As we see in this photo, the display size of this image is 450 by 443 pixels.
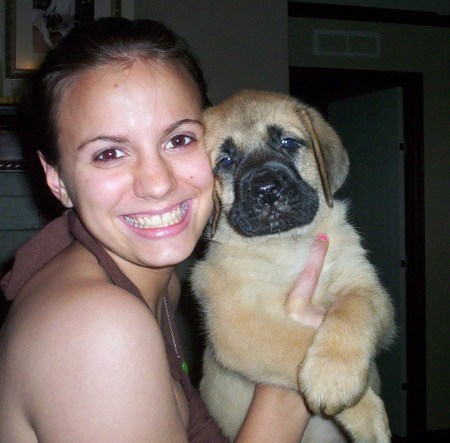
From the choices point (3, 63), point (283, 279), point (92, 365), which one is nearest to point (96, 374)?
point (92, 365)

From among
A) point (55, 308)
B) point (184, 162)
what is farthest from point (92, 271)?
point (184, 162)

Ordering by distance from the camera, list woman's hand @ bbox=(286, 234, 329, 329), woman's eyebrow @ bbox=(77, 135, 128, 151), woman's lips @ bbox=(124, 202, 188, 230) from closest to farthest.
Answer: woman's eyebrow @ bbox=(77, 135, 128, 151) < woman's lips @ bbox=(124, 202, 188, 230) < woman's hand @ bbox=(286, 234, 329, 329)

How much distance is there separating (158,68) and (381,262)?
5.02m

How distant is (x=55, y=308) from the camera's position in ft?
3.32

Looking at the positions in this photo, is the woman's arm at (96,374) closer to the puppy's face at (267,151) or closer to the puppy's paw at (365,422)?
the puppy's paw at (365,422)

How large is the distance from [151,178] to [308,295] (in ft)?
2.54

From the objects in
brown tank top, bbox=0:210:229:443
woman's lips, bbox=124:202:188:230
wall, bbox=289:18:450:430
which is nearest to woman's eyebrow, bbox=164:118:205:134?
woman's lips, bbox=124:202:188:230

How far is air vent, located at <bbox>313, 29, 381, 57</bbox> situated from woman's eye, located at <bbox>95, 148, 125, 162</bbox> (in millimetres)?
4779

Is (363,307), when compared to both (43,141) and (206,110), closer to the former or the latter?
(206,110)

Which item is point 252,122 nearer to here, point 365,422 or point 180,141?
point 180,141

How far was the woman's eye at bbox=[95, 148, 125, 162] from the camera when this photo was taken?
3.91ft

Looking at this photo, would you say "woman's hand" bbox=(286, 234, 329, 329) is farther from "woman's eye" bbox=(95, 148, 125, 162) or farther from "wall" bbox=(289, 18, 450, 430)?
"wall" bbox=(289, 18, 450, 430)

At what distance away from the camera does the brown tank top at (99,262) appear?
48.4 inches

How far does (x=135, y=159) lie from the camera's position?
3.95 feet
